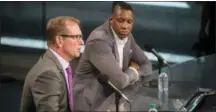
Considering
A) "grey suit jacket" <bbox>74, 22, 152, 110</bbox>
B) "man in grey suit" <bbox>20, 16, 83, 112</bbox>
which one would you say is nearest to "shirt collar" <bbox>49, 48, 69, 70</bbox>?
"man in grey suit" <bbox>20, 16, 83, 112</bbox>

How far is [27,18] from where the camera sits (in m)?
2.29

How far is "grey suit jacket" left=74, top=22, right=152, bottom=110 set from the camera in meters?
2.27

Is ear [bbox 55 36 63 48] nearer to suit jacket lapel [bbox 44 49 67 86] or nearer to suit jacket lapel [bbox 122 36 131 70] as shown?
suit jacket lapel [bbox 44 49 67 86]

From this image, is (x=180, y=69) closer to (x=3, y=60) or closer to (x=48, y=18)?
(x=48, y=18)

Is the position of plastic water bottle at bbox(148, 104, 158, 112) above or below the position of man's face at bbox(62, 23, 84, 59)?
below

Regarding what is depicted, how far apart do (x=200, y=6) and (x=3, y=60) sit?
1270mm

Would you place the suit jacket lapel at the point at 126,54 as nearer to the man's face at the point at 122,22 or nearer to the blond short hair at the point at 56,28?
the man's face at the point at 122,22

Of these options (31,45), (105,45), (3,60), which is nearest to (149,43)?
(105,45)

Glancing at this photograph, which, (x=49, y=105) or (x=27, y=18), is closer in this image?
(x=49, y=105)

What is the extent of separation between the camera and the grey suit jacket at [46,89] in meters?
1.88

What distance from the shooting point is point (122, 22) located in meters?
2.33

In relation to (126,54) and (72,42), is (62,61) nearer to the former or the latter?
(72,42)

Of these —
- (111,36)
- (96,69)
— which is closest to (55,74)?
(96,69)

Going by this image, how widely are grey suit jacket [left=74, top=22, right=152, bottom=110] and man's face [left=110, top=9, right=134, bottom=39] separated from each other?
43 mm
